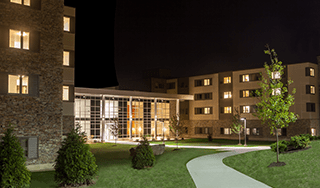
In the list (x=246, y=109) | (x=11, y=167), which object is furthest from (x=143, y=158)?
(x=246, y=109)

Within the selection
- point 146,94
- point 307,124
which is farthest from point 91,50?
point 307,124

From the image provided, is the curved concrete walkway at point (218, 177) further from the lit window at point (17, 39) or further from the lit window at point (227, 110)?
the lit window at point (227, 110)

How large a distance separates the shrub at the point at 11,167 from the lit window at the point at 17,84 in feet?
24.6

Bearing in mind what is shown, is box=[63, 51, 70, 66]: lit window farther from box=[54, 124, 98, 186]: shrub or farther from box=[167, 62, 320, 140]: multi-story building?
box=[167, 62, 320, 140]: multi-story building

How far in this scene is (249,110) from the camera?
167 ft

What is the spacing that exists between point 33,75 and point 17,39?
245cm

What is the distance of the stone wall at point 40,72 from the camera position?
18484mm

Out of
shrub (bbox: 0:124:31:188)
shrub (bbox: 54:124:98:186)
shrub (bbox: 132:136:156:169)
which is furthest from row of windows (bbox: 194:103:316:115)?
shrub (bbox: 0:124:31:188)

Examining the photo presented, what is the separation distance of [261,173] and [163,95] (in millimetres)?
36960

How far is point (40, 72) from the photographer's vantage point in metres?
19.7

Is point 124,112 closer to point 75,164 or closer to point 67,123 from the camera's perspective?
point 67,123

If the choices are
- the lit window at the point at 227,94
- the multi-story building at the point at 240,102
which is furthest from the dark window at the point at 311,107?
the lit window at the point at 227,94

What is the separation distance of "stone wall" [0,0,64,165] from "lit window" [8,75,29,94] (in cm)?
36

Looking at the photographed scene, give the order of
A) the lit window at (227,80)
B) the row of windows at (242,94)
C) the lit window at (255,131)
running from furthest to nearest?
1. the lit window at (227,80)
2. the lit window at (255,131)
3. the row of windows at (242,94)
